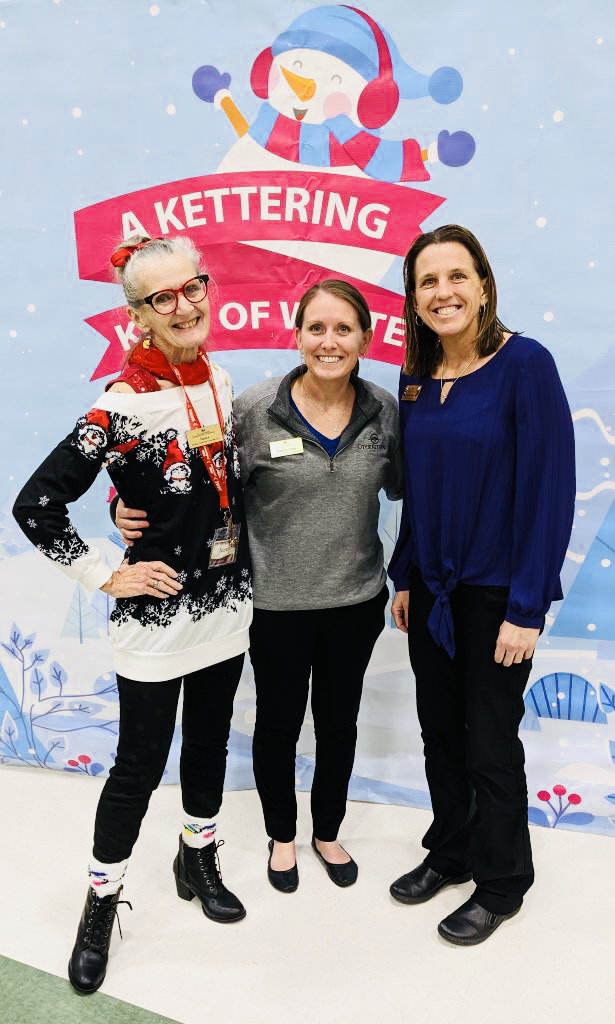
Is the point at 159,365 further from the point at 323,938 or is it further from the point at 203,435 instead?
the point at 323,938

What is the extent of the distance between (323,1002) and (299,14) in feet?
7.74

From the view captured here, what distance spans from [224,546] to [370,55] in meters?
1.35

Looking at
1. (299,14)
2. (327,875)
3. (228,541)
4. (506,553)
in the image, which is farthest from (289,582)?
(299,14)

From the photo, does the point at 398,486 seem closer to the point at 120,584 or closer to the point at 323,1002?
the point at 120,584

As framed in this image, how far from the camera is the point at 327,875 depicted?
6.67 feet

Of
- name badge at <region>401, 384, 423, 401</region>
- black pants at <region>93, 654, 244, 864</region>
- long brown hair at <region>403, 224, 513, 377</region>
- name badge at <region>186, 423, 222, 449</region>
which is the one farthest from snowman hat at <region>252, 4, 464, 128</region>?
black pants at <region>93, 654, 244, 864</region>

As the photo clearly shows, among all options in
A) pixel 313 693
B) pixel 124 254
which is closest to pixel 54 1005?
pixel 313 693

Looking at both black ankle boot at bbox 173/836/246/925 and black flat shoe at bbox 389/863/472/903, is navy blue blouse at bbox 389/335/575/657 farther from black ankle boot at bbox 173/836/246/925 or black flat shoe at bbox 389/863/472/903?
black ankle boot at bbox 173/836/246/925

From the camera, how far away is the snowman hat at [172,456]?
1.52m

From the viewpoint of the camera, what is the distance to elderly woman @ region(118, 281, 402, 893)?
5.51 ft

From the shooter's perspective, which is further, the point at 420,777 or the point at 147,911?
the point at 420,777

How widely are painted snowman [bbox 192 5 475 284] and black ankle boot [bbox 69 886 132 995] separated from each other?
1.68 m

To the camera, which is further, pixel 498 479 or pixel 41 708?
pixel 41 708

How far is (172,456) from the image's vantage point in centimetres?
152
